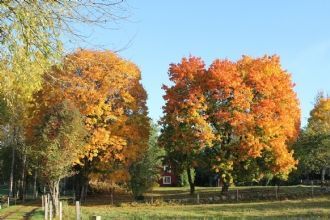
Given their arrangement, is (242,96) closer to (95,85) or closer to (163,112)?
(163,112)

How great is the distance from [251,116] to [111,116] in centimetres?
1322

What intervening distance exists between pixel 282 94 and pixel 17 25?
141 ft

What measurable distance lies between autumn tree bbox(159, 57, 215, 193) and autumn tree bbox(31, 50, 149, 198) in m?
2.95

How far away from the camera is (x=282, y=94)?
50.5 meters

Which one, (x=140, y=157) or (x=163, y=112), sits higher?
(x=163, y=112)

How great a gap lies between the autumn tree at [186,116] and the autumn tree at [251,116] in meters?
1.44

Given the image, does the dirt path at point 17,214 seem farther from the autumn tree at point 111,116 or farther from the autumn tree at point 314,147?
the autumn tree at point 314,147

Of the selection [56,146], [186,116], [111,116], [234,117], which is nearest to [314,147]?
[234,117]

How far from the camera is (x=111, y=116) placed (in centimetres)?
5025

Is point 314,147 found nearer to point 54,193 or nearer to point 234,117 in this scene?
point 234,117

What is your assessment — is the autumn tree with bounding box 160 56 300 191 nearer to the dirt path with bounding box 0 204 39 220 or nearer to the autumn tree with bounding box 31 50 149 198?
the autumn tree with bounding box 31 50 149 198

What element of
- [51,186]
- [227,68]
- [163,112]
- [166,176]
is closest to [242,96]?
[227,68]

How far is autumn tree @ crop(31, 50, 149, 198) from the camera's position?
158 ft

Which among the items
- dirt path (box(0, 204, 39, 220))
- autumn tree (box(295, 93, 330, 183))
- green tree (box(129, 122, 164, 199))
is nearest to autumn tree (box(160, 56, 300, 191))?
autumn tree (box(295, 93, 330, 183))
